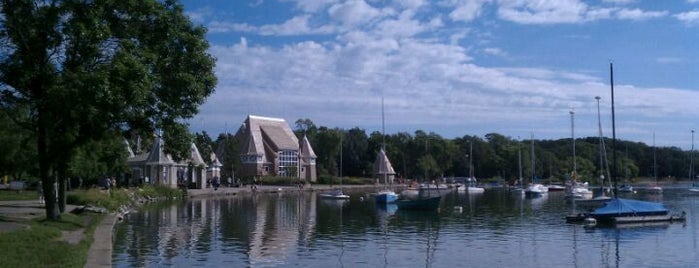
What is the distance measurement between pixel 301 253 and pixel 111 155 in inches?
519

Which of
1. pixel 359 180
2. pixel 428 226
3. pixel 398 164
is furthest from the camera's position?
pixel 398 164

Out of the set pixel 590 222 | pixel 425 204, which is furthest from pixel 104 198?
pixel 590 222

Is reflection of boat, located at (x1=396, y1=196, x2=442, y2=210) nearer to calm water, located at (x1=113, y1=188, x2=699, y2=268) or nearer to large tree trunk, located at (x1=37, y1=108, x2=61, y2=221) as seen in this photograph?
calm water, located at (x1=113, y1=188, x2=699, y2=268)

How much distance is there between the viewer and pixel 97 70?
23.8 m

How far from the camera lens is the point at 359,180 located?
122250 mm

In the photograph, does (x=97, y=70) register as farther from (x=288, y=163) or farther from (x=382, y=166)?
(x=382, y=166)

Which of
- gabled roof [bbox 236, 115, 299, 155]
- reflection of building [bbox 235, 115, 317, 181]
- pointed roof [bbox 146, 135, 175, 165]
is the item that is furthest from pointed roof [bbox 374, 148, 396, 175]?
pointed roof [bbox 146, 135, 175, 165]

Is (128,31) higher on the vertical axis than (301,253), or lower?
higher

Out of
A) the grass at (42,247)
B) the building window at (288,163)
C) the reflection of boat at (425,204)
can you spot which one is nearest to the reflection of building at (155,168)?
the reflection of boat at (425,204)

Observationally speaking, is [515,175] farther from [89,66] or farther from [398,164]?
[89,66]

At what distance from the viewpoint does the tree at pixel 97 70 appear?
2308 centimetres

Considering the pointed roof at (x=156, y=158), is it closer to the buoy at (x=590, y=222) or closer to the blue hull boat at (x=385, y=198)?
the blue hull boat at (x=385, y=198)

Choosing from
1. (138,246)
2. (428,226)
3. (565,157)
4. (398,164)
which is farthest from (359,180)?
(138,246)

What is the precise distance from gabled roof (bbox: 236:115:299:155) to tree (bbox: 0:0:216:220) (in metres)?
85.2
